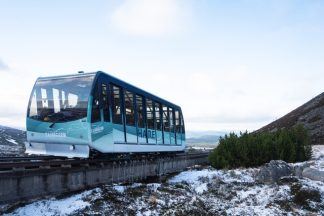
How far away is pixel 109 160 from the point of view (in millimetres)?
17188

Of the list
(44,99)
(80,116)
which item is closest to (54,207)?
(80,116)

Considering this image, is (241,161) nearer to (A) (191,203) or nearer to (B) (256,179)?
(B) (256,179)

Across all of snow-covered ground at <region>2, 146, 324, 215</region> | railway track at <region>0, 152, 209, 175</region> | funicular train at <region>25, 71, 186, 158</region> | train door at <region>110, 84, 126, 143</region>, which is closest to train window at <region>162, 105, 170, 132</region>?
railway track at <region>0, 152, 209, 175</region>

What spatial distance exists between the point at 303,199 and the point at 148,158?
8921 millimetres

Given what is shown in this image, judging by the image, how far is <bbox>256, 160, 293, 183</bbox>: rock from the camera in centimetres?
1967

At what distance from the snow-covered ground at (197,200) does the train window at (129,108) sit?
11.5 ft

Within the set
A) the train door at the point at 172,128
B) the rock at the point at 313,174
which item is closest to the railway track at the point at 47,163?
the train door at the point at 172,128

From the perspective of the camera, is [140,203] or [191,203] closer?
[140,203]

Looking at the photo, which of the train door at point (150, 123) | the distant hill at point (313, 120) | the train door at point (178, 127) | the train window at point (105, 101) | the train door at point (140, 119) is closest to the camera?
the train window at point (105, 101)

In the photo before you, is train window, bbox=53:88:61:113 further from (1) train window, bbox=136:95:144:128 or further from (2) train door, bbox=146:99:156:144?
(2) train door, bbox=146:99:156:144

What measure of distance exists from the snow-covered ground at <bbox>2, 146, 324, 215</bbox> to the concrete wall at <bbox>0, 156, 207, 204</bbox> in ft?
1.32

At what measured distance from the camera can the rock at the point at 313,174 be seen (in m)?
19.0

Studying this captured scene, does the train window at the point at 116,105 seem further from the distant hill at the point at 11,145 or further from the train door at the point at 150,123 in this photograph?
the distant hill at the point at 11,145

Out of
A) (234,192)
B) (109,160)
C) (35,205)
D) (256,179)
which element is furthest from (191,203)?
(256,179)
